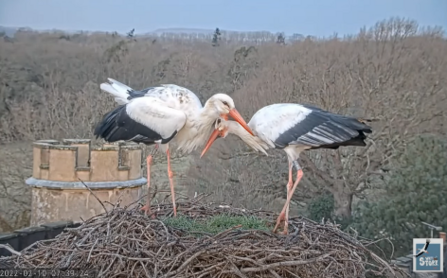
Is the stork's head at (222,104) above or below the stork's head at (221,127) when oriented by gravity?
above

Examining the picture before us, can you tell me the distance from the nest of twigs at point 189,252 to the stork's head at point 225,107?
70 cm

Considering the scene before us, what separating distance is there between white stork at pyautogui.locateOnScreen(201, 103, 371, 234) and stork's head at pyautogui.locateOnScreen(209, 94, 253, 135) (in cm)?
12

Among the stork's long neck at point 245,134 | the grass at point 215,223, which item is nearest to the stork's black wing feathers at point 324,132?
the stork's long neck at point 245,134

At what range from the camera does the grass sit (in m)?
3.77

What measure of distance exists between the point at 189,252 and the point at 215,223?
0.68 metres

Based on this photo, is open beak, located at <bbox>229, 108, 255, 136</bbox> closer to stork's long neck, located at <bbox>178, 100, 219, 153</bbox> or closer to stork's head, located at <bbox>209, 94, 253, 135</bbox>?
stork's head, located at <bbox>209, 94, 253, 135</bbox>

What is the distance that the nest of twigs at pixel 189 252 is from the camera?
10.5ft

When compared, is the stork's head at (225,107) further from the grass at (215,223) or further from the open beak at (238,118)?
the grass at (215,223)

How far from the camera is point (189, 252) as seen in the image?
324 centimetres

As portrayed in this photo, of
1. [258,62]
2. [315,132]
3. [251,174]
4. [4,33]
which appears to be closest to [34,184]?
[4,33]
